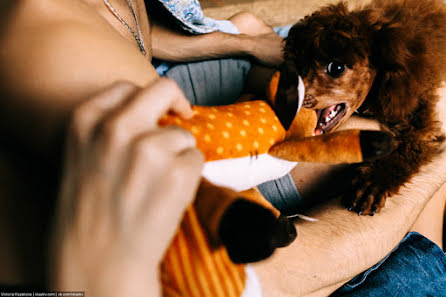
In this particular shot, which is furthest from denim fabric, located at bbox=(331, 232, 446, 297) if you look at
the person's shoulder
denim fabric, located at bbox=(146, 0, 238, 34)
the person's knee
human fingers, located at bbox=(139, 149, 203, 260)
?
the person's knee

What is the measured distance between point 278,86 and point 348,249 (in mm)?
372

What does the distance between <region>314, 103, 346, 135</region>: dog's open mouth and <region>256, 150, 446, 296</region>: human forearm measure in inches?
7.9

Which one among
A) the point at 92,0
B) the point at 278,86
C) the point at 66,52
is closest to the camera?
the point at 66,52

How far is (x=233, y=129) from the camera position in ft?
1.19

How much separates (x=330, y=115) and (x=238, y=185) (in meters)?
0.40

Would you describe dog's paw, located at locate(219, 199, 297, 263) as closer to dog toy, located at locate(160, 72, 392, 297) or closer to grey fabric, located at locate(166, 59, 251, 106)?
dog toy, located at locate(160, 72, 392, 297)

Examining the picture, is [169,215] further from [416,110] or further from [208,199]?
[416,110]

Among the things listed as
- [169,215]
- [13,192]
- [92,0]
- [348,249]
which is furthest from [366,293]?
[92,0]

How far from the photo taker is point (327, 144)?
0.36 m

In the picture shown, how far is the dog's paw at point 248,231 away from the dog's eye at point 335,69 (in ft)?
Result: 1.69

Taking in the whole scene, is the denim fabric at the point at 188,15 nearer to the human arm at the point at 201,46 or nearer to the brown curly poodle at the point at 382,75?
the human arm at the point at 201,46

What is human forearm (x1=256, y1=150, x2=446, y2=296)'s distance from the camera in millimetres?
492

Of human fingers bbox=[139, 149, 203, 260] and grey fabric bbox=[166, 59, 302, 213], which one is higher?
human fingers bbox=[139, 149, 203, 260]

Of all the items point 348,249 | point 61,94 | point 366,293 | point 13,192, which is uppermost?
point 61,94
